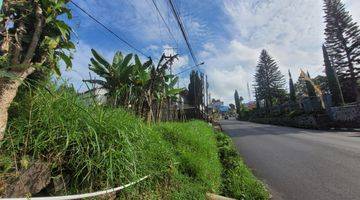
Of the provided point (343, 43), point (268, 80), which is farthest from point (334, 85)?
point (268, 80)

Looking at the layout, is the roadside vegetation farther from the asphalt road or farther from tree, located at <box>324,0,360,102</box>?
tree, located at <box>324,0,360,102</box>

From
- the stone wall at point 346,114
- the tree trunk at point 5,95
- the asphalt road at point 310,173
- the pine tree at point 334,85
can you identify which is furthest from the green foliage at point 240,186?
the pine tree at point 334,85

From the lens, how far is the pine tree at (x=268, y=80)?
61.1m

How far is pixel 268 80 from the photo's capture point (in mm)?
61281

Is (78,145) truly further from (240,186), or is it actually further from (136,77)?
(136,77)

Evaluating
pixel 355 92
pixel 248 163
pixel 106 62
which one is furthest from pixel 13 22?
pixel 355 92

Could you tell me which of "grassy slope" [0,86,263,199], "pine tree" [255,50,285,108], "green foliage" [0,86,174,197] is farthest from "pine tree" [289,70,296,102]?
"green foliage" [0,86,174,197]

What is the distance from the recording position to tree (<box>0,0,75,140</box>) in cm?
255

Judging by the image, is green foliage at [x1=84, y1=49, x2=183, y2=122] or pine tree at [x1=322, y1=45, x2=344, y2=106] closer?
green foliage at [x1=84, y1=49, x2=183, y2=122]

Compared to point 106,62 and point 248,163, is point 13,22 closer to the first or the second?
point 106,62

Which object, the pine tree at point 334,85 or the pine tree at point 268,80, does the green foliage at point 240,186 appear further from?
the pine tree at point 268,80

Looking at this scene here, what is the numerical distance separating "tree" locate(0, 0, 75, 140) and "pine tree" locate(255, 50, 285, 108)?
61072mm

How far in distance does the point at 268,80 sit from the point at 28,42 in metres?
61.9

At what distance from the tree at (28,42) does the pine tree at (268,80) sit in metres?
61.1
